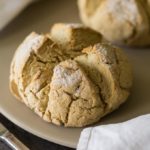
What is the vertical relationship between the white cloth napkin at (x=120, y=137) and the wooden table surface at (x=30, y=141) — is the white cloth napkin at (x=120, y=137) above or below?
above

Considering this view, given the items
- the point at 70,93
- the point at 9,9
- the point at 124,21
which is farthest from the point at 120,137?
the point at 9,9

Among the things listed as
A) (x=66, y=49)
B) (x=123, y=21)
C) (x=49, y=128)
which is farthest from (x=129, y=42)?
(x=49, y=128)

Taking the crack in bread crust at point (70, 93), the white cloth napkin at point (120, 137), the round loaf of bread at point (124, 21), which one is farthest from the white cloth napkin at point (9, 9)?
the white cloth napkin at point (120, 137)

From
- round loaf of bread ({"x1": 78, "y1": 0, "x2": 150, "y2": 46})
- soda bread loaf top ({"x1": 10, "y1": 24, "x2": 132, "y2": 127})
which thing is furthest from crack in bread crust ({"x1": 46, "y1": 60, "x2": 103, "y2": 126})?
round loaf of bread ({"x1": 78, "y1": 0, "x2": 150, "y2": 46})

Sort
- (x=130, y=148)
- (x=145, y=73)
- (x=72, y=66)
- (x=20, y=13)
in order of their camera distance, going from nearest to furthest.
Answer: (x=130, y=148), (x=72, y=66), (x=145, y=73), (x=20, y=13)

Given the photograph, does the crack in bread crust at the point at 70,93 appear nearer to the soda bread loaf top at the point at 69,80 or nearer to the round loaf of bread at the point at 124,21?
the soda bread loaf top at the point at 69,80

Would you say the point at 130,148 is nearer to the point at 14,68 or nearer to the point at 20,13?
the point at 14,68
